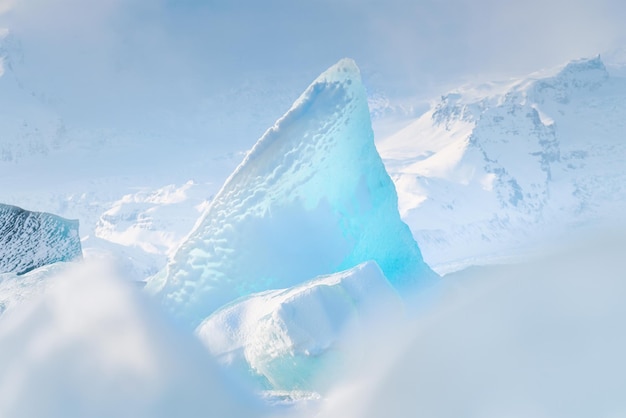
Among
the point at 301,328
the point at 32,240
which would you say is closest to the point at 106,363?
the point at 301,328

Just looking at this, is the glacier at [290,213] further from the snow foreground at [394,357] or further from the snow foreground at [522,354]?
the snow foreground at [522,354]

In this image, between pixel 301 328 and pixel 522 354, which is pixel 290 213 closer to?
pixel 301 328

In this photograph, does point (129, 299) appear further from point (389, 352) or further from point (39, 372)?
point (389, 352)

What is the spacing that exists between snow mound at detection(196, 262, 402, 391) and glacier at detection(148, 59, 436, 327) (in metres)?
2.05

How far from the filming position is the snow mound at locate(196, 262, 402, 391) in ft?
34.5

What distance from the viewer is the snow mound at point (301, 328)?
1052cm

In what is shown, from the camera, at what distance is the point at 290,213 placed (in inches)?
566

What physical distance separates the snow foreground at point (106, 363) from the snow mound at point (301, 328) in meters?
0.66

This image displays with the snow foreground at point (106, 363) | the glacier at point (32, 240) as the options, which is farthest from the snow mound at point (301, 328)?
the glacier at point (32, 240)

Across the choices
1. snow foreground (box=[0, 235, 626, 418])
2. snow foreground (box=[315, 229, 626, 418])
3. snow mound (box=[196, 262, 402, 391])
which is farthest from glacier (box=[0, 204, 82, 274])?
snow foreground (box=[315, 229, 626, 418])

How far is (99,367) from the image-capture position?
1027 centimetres

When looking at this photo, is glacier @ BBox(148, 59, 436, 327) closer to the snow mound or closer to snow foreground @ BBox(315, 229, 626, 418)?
the snow mound

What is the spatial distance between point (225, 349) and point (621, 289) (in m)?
6.56

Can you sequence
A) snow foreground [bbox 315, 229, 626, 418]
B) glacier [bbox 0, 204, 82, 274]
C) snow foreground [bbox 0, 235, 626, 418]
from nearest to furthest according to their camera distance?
snow foreground [bbox 315, 229, 626, 418]
snow foreground [bbox 0, 235, 626, 418]
glacier [bbox 0, 204, 82, 274]
